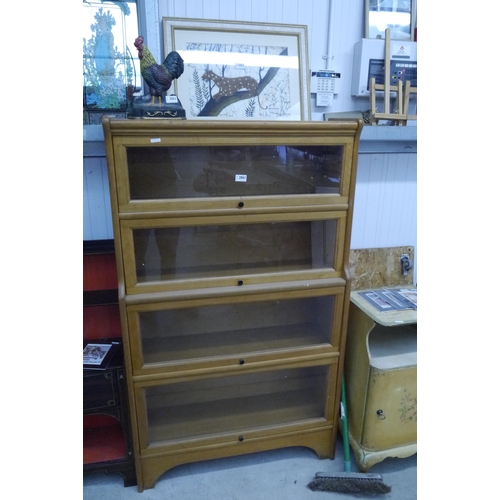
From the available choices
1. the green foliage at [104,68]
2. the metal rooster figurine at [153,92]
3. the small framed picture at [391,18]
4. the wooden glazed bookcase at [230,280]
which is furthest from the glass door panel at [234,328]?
the small framed picture at [391,18]

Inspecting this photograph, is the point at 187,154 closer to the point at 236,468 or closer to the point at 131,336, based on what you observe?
the point at 131,336

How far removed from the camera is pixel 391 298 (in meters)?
1.71

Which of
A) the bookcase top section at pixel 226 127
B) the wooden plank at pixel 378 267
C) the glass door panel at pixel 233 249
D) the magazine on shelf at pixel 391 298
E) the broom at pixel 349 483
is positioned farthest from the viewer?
the wooden plank at pixel 378 267

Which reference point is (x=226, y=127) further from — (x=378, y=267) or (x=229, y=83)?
(x=378, y=267)

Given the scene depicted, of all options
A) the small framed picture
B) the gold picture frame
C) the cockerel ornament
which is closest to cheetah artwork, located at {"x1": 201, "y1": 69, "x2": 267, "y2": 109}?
the gold picture frame

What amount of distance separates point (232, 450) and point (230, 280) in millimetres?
743

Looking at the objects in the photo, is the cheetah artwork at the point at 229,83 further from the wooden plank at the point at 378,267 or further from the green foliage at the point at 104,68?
the wooden plank at the point at 378,267

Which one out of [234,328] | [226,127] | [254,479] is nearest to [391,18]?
[226,127]

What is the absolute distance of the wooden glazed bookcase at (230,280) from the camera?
129cm

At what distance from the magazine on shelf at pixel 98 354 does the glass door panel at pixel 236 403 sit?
23 cm

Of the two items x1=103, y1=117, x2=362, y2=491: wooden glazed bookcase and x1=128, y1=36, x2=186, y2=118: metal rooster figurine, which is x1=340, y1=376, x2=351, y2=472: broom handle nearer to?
x1=103, y1=117, x2=362, y2=491: wooden glazed bookcase

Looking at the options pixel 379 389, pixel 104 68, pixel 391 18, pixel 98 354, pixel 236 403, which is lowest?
pixel 236 403

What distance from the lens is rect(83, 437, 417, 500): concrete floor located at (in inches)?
60.1

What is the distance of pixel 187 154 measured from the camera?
1.33m
